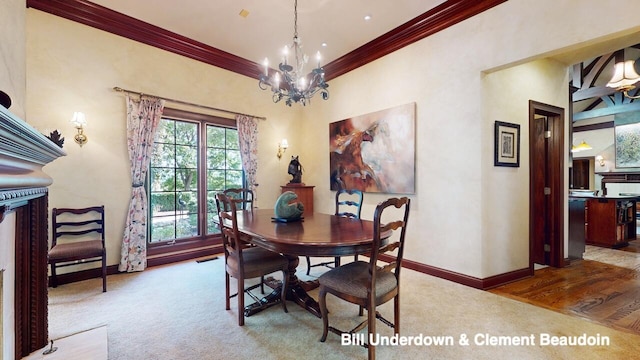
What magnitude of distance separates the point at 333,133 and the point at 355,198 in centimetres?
123

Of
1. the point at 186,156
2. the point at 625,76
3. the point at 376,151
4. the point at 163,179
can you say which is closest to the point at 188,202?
the point at 163,179

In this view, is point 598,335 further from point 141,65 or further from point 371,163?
point 141,65

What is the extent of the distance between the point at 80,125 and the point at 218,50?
2.15m

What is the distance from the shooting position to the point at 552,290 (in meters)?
2.81

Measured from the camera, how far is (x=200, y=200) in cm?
412

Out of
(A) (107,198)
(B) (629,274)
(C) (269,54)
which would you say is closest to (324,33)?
(C) (269,54)

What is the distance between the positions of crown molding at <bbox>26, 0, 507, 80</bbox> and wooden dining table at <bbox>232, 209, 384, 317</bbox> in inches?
103

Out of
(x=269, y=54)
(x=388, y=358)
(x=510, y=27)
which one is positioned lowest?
(x=388, y=358)

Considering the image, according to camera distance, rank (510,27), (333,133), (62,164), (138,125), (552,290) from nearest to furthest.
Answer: (510,27), (552,290), (62,164), (138,125), (333,133)

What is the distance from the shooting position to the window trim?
376cm

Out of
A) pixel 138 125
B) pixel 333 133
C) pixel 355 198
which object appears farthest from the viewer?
pixel 333 133

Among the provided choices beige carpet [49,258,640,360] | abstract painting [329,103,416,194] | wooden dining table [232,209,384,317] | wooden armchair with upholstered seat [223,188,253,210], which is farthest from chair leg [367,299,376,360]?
abstract painting [329,103,416,194]

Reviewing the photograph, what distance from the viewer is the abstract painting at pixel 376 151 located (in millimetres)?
3531

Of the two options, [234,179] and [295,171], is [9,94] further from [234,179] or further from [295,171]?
[295,171]
